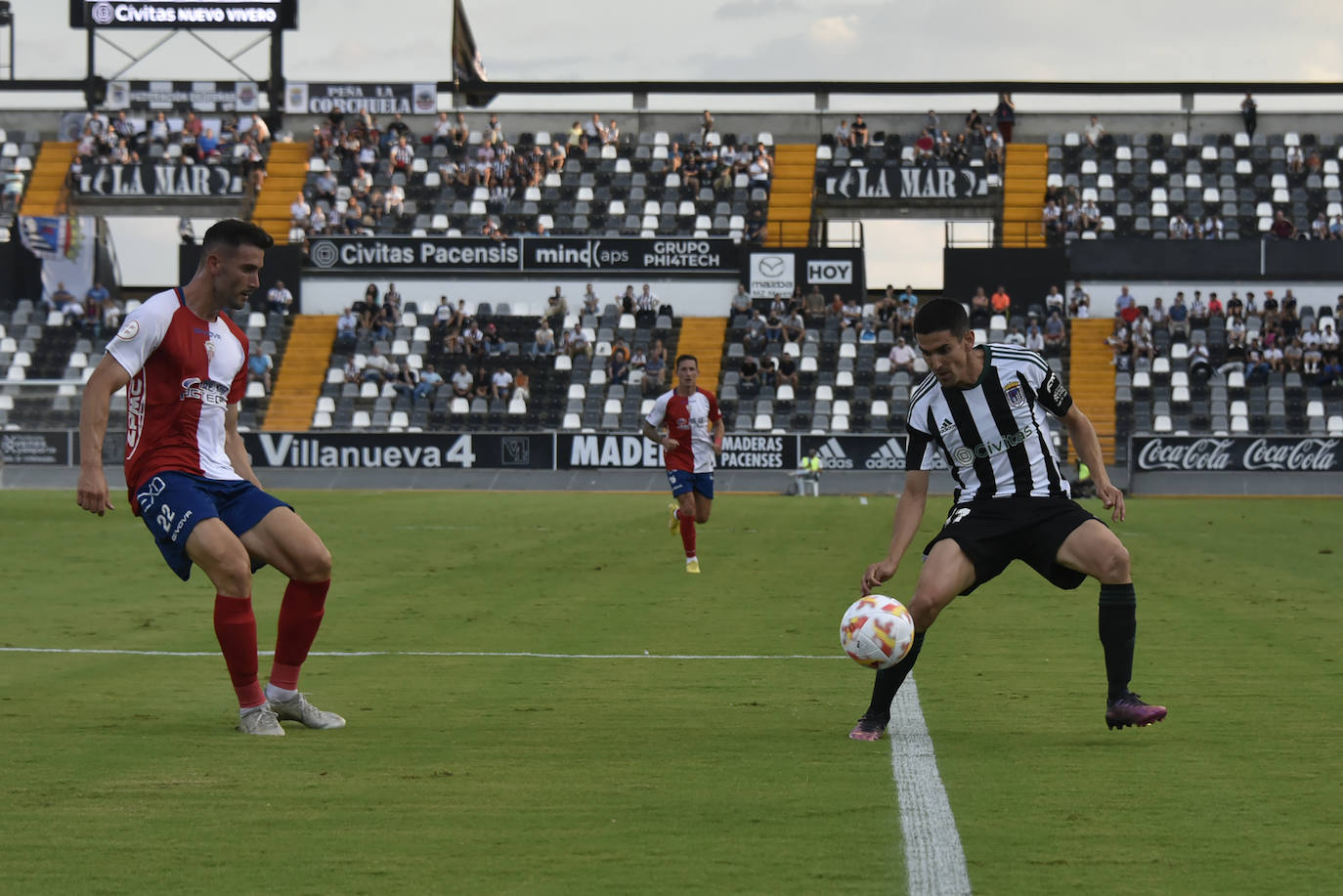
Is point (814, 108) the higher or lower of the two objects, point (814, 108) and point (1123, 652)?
the higher

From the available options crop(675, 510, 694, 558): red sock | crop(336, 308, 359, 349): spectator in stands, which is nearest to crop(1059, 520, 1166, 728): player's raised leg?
crop(675, 510, 694, 558): red sock

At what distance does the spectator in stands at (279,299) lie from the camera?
160ft

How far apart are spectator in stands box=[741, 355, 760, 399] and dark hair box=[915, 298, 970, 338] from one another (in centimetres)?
3521

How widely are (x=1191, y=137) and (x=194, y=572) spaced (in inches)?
1657

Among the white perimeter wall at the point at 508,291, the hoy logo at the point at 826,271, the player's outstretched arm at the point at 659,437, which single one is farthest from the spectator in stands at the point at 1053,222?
the player's outstretched arm at the point at 659,437

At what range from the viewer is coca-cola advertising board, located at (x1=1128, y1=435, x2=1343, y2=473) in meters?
37.3

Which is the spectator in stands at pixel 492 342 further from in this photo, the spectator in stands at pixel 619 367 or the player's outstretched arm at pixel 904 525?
the player's outstretched arm at pixel 904 525

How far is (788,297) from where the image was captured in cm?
4731

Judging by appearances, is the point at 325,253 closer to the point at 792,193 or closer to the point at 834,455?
the point at 792,193

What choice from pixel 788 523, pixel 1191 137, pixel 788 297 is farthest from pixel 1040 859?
pixel 1191 137

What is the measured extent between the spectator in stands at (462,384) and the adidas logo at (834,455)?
988cm

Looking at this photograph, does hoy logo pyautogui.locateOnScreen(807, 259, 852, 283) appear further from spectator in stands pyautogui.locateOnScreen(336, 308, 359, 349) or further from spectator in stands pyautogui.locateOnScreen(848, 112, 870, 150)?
spectator in stands pyautogui.locateOnScreen(336, 308, 359, 349)

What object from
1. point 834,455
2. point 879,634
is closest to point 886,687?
point 879,634

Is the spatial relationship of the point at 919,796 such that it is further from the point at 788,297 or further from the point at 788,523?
the point at 788,297
